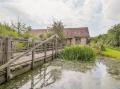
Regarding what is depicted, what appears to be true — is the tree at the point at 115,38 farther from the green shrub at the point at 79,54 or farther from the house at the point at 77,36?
the green shrub at the point at 79,54

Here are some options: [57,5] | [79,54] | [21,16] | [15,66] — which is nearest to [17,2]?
[57,5]

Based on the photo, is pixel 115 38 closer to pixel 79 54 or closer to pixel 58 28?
pixel 58 28

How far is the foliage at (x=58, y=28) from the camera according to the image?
1143 inches

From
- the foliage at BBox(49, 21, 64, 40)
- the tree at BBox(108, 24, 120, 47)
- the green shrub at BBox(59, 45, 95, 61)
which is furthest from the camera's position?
the tree at BBox(108, 24, 120, 47)

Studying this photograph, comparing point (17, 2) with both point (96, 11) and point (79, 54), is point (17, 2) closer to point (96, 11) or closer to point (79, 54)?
point (96, 11)

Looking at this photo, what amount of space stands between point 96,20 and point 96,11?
2994 millimetres

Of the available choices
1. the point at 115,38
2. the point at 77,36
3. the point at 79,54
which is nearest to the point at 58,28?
the point at 77,36

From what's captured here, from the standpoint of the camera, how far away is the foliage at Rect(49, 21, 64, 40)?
29031 mm

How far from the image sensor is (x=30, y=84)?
225 inches

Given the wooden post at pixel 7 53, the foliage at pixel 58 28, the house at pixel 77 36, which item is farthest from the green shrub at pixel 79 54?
the house at pixel 77 36

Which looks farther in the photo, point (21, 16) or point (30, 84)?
point (21, 16)

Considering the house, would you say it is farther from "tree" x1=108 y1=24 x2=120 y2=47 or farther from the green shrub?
the green shrub

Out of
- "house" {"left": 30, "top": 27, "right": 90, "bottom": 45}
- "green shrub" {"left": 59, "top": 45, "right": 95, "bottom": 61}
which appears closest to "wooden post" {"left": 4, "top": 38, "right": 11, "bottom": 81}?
"green shrub" {"left": 59, "top": 45, "right": 95, "bottom": 61}

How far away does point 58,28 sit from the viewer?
1149 inches
